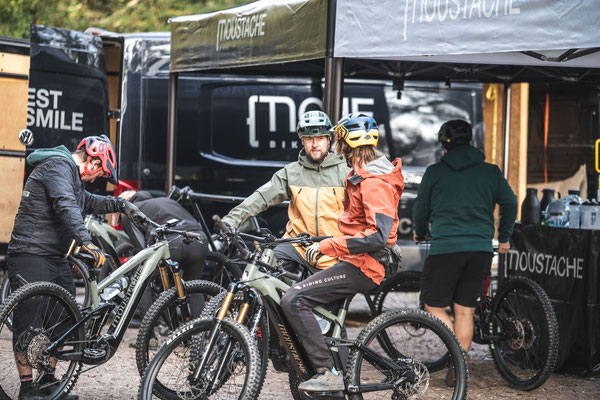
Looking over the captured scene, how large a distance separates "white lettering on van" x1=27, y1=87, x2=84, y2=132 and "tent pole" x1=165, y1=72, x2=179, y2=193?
2.99 feet

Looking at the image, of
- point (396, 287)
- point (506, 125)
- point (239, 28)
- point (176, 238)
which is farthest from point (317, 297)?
point (506, 125)

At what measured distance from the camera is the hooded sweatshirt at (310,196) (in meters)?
5.54

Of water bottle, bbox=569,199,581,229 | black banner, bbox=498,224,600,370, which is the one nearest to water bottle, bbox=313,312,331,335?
black banner, bbox=498,224,600,370

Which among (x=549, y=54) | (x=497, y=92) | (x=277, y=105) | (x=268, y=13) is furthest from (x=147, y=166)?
(x=497, y=92)

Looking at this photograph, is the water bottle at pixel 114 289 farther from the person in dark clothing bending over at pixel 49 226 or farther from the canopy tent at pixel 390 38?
the canopy tent at pixel 390 38

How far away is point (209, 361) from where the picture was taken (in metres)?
4.42

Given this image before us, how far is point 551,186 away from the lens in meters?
10.9

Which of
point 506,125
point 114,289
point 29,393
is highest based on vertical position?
point 506,125

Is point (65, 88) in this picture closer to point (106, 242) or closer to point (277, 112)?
point (106, 242)

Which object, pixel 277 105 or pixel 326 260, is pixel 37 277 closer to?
pixel 326 260

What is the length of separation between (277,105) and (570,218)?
9.82ft

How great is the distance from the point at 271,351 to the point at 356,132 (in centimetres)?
132

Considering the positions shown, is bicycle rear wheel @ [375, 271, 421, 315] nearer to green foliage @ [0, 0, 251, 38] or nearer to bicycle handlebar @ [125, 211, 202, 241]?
bicycle handlebar @ [125, 211, 202, 241]

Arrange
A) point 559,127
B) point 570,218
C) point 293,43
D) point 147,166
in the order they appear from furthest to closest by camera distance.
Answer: point 559,127
point 147,166
point 570,218
point 293,43
